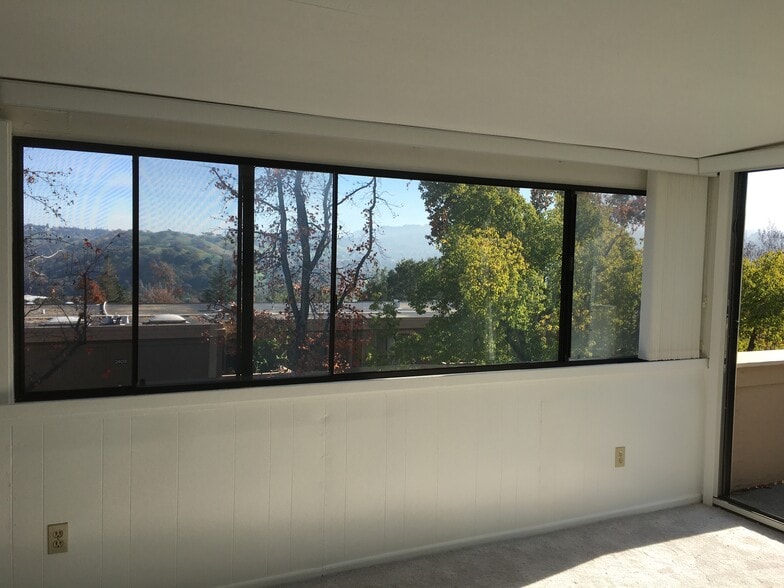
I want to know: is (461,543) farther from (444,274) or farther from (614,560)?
(444,274)

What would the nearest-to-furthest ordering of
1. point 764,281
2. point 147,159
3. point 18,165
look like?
1. point 18,165
2. point 147,159
3. point 764,281

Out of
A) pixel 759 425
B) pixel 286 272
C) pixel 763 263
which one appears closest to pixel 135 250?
pixel 286 272

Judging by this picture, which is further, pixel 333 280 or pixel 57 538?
pixel 333 280

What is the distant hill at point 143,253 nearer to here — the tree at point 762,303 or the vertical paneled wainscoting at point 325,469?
the vertical paneled wainscoting at point 325,469

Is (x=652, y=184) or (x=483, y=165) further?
(x=652, y=184)

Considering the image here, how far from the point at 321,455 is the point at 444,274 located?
46.1 inches

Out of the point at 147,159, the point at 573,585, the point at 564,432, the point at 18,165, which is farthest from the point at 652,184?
the point at 18,165

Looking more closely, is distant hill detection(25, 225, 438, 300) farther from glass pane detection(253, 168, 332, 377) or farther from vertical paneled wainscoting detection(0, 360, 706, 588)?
vertical paneled wainscoting detection(0, 360, 706, 588)

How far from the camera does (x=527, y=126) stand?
3.18 metres

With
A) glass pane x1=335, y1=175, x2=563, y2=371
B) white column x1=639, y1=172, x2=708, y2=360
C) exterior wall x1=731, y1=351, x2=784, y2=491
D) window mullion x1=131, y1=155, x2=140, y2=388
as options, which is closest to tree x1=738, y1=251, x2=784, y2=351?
exterior wall x1=731, y1=351, x2=784, y2=491

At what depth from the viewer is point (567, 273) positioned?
3.99 m

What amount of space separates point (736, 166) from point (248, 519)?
3.49 metres

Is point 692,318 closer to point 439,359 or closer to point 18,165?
point 439,359

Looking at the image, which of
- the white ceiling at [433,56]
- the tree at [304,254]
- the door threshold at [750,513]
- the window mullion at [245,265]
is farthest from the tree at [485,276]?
the door threshold at [750,513]
